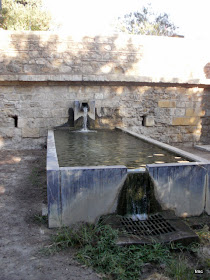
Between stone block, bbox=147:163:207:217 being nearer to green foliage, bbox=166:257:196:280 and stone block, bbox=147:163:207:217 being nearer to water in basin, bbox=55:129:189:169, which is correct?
water in basin, bbox=55:129:189:169

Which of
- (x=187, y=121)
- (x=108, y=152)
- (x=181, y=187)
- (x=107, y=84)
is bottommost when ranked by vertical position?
(x=181, y=187)

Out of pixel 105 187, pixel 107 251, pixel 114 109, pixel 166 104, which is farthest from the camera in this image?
pixel 166 104

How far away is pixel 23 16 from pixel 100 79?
385 inches

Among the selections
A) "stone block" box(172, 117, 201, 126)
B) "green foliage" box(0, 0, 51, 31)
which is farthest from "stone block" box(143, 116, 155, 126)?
"green foliage" box(0, 0, 51, 31)

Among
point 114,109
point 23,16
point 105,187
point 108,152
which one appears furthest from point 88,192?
point 23,16

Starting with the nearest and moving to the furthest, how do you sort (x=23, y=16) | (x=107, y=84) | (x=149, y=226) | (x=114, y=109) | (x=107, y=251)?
(x=107, y=251), (x=149, y=226), (x=107, y=84), (x=114, y=109), (x=23, y=16)

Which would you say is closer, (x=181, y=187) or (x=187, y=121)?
(x=181, y=187)

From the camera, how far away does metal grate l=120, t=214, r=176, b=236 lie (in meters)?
2.42

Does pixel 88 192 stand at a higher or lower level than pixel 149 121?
lower

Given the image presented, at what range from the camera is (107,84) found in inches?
256

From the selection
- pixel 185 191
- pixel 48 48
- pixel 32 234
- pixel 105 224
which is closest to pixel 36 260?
pixel 32 234

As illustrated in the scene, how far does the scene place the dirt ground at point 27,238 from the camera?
6.27 ft

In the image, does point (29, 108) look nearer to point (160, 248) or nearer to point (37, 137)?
point (37, 137)

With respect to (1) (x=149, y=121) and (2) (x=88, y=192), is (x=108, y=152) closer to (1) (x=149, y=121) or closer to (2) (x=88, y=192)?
(2) (x=88, y=192)
